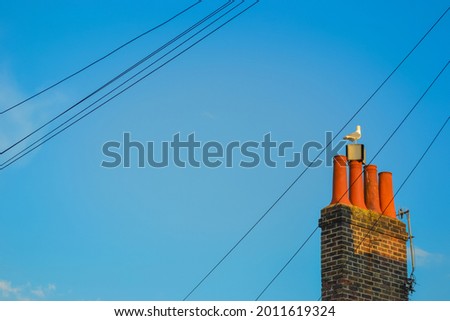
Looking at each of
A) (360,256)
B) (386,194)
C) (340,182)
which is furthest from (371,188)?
(360,256)

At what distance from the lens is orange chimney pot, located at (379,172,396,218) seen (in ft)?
57.4

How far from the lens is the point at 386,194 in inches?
695

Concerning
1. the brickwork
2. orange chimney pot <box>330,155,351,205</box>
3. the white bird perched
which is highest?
the white bird perched

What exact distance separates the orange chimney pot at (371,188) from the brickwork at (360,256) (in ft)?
0.91

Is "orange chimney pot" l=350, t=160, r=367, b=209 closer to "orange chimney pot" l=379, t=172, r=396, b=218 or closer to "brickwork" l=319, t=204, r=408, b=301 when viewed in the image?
"brickwork" l=319, t=204, r=408, b=301

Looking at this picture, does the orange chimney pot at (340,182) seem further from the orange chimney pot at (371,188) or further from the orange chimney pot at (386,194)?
the orange chimney pot at (386,194)

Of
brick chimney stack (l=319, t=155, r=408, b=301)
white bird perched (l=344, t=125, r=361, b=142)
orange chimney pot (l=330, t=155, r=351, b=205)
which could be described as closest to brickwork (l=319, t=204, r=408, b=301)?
brick chimney stack (l=319, t=155, r=408, b=301)

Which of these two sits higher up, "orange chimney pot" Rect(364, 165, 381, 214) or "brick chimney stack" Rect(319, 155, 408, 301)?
"orange chimney pot" Rect(364, 165, 381, 214)

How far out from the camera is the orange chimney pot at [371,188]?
17.4 meters

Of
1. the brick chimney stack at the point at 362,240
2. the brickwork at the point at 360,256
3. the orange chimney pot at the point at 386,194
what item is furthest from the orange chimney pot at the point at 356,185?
the orange chimney pot at the point at 386,194

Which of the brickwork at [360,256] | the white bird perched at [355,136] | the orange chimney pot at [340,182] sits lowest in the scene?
the brickwork at [360,256]
